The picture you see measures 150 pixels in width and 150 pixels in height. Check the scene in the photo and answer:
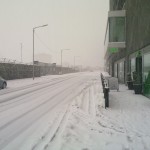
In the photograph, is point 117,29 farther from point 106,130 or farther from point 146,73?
point 106,130

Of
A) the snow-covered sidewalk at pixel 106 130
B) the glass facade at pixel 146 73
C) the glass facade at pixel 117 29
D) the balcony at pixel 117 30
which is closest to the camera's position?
the snow-covered sidewalk at pixel 106 130

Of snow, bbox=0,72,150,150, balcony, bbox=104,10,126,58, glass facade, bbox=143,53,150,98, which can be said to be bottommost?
snow, bbox=0,72,150,150

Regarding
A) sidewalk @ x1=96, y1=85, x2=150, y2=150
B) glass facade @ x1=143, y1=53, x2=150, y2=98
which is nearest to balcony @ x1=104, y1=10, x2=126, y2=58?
glass facade @ x1=143, y1=53, x2=150, y2=98

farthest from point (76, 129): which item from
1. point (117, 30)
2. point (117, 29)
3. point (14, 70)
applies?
point (14, 70)

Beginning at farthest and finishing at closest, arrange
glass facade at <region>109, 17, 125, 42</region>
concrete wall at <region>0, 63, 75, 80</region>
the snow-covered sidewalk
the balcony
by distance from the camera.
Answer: concrete wall at <region>0, 63, 75, 80</region>, glass facade at <region>109, 17, 125, 42</region>, the balcony, the snow-covered sidewalk

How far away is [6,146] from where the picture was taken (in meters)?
6.58

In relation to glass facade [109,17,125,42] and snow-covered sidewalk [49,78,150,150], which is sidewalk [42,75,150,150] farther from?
glass facade [109,17,125,42]

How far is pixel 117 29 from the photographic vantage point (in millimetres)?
30438

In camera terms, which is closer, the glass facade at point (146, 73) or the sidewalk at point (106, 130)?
the sidewalk at point (106, 130)

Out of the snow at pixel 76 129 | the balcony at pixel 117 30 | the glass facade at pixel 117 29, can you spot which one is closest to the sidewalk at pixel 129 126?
the snow at pixel 76 129

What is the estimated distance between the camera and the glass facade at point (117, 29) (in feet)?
96.3

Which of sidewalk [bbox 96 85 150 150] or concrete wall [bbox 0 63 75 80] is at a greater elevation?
concrete wall [bbox 0 63 75 80]

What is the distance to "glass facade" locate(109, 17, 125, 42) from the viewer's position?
96.3ft

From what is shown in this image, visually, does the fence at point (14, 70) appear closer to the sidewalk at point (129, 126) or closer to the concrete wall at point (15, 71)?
the concrete wall at point (15, 71)
